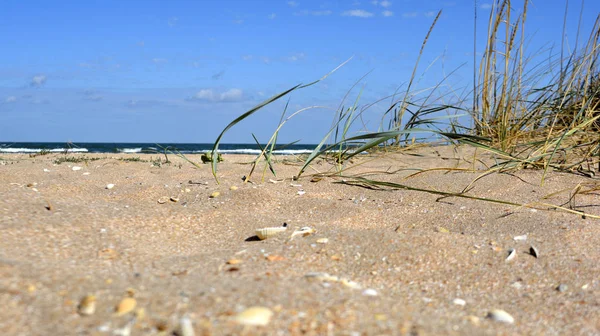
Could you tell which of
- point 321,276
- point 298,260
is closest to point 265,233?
point 298,260

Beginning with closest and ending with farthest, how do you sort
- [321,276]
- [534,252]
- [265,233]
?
[321,276]
[534,252]
[265,233]

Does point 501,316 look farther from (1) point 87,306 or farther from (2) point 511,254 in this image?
(1) point 87,306

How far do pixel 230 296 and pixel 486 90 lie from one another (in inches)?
97.4

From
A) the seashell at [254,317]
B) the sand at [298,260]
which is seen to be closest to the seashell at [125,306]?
the sand at [298,260]

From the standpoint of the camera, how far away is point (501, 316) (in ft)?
3.07

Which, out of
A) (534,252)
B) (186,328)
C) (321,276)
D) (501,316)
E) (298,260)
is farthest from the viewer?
(534,252)

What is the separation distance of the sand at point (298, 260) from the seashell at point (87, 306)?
0.01m

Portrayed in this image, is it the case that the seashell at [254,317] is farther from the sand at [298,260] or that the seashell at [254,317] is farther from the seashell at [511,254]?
the seashell at [511,254]

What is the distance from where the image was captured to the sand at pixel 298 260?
32.1 inches

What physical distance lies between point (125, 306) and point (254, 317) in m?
0.21

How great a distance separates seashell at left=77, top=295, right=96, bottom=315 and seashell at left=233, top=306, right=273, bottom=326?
0.23 m

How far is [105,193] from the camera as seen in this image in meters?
2.12

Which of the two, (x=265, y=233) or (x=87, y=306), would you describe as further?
(x=265, y=233)

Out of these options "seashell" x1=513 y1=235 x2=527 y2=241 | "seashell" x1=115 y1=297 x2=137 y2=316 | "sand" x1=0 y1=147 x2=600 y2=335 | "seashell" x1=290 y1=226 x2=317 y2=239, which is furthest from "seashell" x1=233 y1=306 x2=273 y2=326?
"seashell" x1=513 y1=235 x2=527 y2=241
